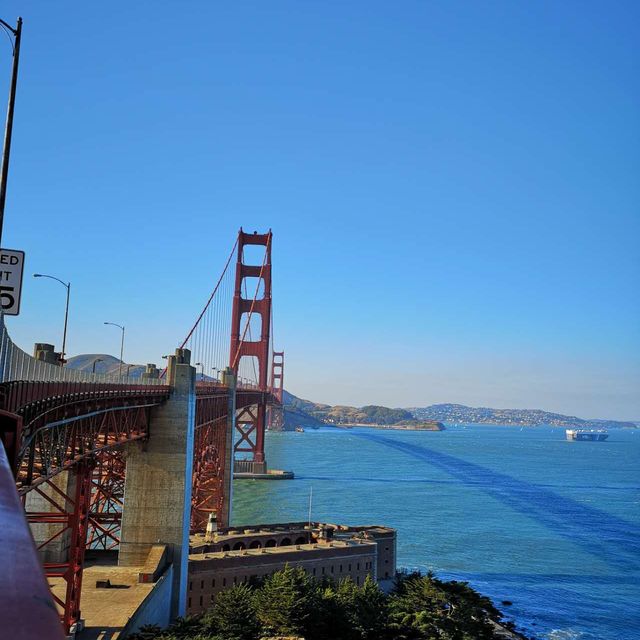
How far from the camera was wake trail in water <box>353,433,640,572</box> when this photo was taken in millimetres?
58312

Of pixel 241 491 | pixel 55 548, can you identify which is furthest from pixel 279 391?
pixel 55 548

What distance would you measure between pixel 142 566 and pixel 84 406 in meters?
12.7

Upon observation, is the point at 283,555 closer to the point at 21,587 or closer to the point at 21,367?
the point at 21,367

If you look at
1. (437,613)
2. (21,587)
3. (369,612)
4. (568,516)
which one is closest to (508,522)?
(568,516)

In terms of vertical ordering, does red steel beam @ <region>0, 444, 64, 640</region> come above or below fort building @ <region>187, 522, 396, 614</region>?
above

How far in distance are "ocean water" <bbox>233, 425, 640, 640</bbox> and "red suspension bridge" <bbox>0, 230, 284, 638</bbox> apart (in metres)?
17.7

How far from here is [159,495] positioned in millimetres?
27656

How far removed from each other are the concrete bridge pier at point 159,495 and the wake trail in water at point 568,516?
129 ft

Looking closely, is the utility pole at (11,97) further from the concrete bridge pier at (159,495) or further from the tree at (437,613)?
the tree at (437,613)

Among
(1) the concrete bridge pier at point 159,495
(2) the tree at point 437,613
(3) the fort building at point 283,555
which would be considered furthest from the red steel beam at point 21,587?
(3) the fort building at point 283,555

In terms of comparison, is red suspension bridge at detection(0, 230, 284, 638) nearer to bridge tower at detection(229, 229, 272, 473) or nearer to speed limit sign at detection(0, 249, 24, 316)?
speed limit sign at detection(0, 249, 24, 316)

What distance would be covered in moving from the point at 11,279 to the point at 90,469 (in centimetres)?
999

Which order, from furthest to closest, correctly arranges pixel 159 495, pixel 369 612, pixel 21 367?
1. pixel 369 612
2. pixel 159 495
3. pixel 21 367

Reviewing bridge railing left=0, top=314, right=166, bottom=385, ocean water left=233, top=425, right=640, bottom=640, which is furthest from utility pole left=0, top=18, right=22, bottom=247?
ocean water left=233, top=425, right=640, bottom=640
